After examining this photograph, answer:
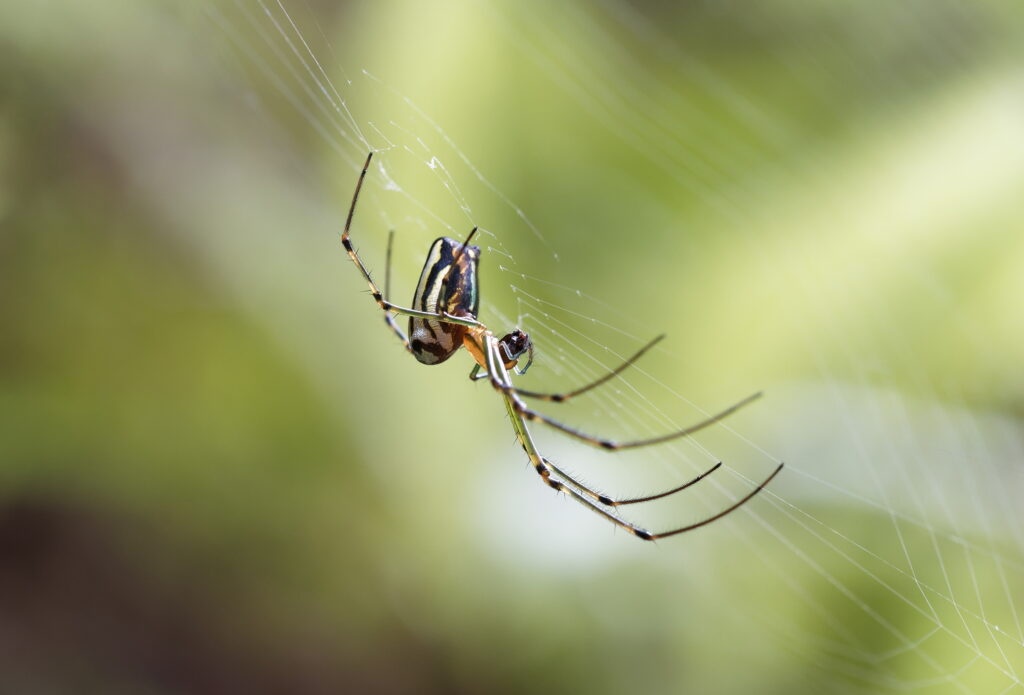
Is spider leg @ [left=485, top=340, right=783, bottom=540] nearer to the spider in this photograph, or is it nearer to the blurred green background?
the spider

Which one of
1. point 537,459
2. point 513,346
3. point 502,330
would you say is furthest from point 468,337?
point 502,330

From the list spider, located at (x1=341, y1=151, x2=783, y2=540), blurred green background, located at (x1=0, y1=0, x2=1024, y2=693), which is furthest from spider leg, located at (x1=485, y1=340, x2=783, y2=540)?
blurred green background, located at (x1=0, y1=0, x2=1024, y2=693)

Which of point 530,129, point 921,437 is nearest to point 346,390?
point 530,129

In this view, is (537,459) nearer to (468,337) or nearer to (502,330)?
(468,337)

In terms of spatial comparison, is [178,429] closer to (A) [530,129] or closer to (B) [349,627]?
(B) [349,627]

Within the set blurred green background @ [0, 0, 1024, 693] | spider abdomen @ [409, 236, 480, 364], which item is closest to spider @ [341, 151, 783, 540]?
spider abdomen @ [409, 236, 480, 364]

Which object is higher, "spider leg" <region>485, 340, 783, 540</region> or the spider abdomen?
the spider abdomen

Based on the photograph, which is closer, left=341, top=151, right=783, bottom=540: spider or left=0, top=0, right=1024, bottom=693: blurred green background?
left=341, top=151, right=783, bottom=540: spider
